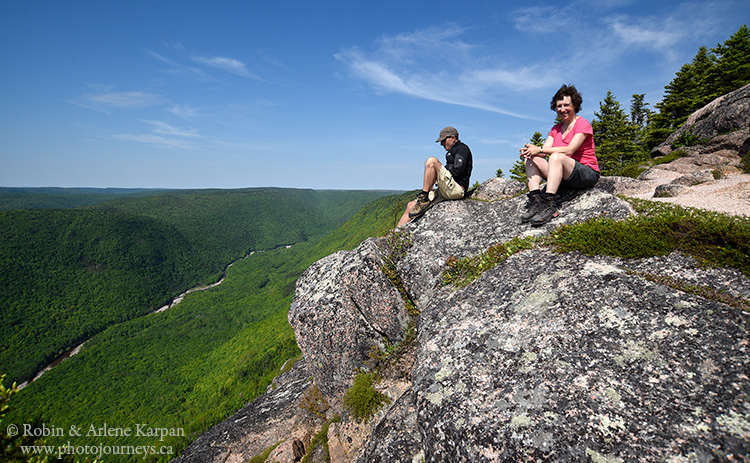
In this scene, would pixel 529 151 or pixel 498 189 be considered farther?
pixel 498 189

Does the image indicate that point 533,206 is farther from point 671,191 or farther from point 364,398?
point 671,191

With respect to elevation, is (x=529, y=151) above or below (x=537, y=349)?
above

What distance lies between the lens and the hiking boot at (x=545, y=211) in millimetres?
7180

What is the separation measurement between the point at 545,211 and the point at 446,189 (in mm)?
3121

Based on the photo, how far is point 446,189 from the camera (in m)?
9.61

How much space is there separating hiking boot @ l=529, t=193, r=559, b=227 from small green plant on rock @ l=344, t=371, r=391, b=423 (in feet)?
19.2

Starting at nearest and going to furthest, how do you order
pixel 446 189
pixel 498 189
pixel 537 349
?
pixel 537 349
pixel 446 189
pixel 498 189

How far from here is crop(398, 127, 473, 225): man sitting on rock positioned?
941cm

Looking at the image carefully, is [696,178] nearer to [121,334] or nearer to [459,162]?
[459,162]

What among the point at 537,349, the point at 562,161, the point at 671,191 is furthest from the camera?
the point at 671,191

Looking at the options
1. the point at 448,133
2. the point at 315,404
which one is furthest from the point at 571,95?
the point at 315,404

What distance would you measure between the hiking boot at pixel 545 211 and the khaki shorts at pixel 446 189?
109 inches

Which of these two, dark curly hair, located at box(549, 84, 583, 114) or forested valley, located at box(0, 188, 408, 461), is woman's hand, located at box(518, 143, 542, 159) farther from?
forested valley, located at box(0, 188, 408, 461)

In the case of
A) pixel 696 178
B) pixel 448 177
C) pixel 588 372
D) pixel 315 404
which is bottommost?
pixel 315 404
